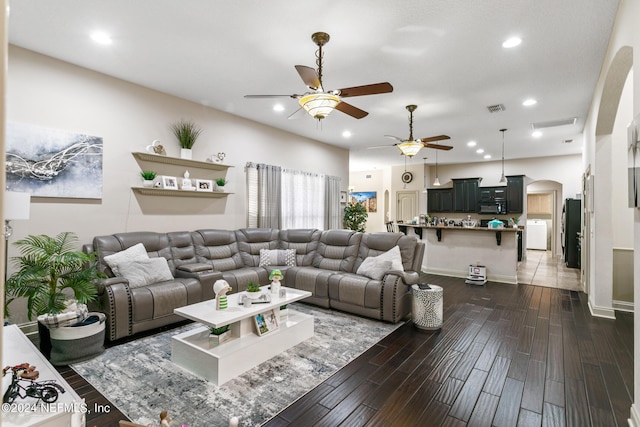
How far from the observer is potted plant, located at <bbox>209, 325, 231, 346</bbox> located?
8.80 feet

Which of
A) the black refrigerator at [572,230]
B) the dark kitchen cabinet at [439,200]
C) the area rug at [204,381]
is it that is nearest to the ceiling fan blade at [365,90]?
the area rug at [204,381]

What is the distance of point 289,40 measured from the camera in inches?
121

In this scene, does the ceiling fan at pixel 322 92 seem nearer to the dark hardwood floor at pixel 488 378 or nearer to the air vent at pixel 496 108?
the dark hardwood floor at pixel 488 378

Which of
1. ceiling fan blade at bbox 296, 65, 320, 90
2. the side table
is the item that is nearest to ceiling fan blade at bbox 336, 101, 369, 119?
ceiling fan blade at bbox 296, 65, 320, 90

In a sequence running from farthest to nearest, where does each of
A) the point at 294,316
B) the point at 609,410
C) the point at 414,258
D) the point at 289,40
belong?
the point at 414,258 → the point at 294,316 → the point at 289,40 → the point at 609,410

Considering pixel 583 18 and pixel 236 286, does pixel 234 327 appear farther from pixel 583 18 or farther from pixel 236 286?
pixel 583 18

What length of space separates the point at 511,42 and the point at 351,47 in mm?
1496

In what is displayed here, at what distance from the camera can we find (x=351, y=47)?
3.17 m

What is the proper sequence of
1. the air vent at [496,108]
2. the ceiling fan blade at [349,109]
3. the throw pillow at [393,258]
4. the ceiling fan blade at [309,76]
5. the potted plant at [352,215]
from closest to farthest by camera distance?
the ceiling fan blade at [309,76] < the ceiling fan blade at [349,109] < the throw pillow at [393,258] < the air vent at [496,108] < the potted plant at [352,215]

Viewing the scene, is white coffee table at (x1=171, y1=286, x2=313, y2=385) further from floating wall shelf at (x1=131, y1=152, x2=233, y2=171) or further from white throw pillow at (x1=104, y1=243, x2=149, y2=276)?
floating wall shelf at (x1=131, y1=152, x2=233, y2=171)

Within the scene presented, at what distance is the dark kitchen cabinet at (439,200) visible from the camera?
32.8 feet

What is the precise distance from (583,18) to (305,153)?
495 cm

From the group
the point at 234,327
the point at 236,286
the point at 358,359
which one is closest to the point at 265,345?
the point at 234,327

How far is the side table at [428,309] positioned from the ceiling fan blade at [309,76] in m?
2.50
